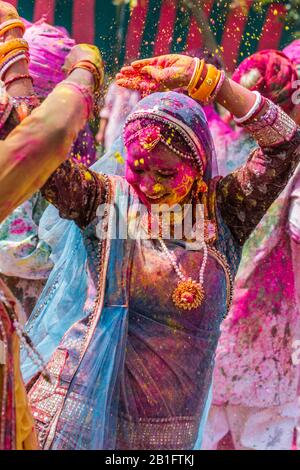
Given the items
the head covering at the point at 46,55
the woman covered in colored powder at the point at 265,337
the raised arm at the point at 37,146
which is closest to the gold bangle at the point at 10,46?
the raised arm at the point at 37,146

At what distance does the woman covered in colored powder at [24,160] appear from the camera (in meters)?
2.02

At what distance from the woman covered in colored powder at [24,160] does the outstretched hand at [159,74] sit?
607 mm

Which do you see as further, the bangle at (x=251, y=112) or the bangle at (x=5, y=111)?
the bangle at (x=251, y=112)

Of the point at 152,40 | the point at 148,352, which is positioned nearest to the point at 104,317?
the point at 148,352

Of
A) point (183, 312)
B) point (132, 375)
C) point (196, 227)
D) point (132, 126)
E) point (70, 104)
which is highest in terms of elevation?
point (70, 104)

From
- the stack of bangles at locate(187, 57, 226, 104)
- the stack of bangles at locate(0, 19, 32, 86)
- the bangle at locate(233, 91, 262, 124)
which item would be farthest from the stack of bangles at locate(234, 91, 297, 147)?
the stack of bangles at locate(0, 19, 32, 86)

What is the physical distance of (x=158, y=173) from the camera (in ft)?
10.4

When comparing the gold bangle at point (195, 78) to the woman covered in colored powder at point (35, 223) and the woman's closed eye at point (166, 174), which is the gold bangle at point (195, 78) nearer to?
the woman's closed eye at point (166, 174)

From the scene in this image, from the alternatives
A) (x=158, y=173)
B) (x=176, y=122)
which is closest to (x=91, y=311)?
(x=158, y=173)

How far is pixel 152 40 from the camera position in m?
4.87

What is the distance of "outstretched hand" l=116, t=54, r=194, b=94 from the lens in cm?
305

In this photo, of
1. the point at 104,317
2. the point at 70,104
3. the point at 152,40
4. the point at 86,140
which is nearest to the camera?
the point at 70,104

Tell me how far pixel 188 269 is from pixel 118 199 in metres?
0.33

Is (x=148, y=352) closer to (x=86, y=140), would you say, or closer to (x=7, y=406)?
(x=7, y=406)
